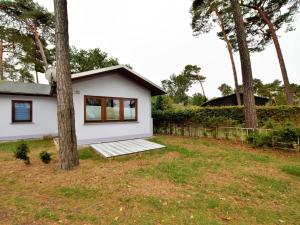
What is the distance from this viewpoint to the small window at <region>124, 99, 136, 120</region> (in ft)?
31.8

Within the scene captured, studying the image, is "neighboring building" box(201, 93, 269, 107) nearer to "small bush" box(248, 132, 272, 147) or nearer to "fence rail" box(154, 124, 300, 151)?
"fence rail" box(154, 124, 300, 151)

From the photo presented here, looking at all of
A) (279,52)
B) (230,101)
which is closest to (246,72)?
(279,52)

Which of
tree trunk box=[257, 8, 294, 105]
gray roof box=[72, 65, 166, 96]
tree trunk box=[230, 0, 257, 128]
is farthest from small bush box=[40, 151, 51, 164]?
tree trunk box=[257, 8, 294, 105]

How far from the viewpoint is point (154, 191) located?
3604 millimetres

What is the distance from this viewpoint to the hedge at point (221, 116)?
10.2m

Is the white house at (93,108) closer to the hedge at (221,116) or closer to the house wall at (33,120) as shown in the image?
the house wall at (33,120)

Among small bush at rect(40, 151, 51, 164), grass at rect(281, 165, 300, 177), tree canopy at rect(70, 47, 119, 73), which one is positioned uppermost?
tree canopy at rect(70, 47, 119, 73)

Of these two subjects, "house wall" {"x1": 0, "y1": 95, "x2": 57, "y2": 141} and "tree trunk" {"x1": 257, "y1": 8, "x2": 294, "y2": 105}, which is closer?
"house wall" {"x1": 0, "y1": 95, "x2": 57, "y2": 141}

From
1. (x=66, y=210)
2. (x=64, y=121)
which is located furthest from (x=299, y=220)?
(x=64, y=121)

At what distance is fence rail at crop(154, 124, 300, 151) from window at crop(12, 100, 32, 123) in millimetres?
9319

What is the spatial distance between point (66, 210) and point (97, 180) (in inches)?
50.0

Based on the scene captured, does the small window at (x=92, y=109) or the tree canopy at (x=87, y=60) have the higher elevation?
the tree canopy at (x=87, y=60)

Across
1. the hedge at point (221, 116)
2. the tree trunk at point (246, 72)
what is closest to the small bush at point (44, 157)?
the hedge at point (221, 116)

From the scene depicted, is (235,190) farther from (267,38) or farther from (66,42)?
(267,38)
